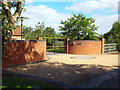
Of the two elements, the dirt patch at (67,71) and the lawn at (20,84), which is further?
the dirt patch at (67,71)

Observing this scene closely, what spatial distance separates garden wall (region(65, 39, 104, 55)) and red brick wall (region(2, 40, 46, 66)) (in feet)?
25.3

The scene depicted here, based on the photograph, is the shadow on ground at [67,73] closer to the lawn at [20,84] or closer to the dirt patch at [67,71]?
the dirt patch at [67,71]

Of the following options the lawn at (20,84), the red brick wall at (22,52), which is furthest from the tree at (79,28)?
the lawn at (20,84)

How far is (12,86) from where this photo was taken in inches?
204

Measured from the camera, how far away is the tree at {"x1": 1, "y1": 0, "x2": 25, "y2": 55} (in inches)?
354

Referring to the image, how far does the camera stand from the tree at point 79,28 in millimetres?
26059

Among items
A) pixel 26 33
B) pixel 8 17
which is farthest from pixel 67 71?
pixel 26 33

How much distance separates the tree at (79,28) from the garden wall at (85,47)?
16.9ft

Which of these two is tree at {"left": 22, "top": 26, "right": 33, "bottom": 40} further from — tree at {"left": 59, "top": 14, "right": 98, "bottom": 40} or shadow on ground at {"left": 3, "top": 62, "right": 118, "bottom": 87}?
shadow on ground at {"left": 3, "top": 62, "right": 118, "bottom": 87}

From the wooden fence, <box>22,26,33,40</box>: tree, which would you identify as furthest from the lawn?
<box>22,26,33,40</box>: tree

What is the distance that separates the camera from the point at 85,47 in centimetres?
2000

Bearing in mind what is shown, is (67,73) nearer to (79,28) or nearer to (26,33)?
(79,28)

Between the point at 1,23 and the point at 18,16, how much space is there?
258 centimetres

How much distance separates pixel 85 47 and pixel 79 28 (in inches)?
309
